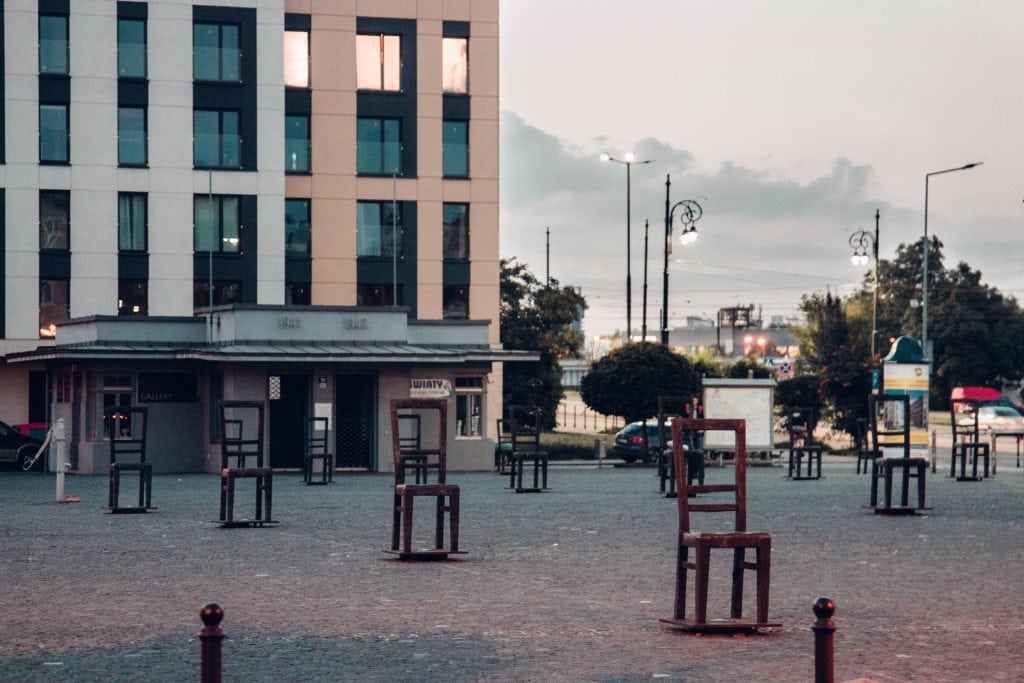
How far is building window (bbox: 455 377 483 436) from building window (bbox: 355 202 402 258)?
12198 millimetres

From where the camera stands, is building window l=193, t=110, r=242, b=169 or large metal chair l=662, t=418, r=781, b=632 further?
building window l=193, t=110, r=242, b=169

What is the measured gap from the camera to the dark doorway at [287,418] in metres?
45.0

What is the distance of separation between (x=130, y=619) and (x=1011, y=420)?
66099 mm

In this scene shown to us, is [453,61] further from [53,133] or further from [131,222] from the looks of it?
[53,133]

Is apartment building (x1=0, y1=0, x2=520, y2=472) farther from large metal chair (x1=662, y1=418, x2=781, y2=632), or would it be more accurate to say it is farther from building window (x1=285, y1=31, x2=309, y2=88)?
large metal chair (x1=662, y1=418, x2=781, y2=632)

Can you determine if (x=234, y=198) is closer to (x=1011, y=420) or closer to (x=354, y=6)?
(x=354, y=6)

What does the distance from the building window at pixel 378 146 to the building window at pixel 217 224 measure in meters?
4.82

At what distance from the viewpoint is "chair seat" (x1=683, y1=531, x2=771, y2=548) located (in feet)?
41.7

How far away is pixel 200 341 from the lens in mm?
47062

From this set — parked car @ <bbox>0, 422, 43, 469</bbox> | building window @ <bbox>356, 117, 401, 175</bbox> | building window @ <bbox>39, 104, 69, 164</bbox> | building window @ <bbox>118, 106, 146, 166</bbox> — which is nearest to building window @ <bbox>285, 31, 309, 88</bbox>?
building window @ <bbox>356, 117, 401, 175</bbox>

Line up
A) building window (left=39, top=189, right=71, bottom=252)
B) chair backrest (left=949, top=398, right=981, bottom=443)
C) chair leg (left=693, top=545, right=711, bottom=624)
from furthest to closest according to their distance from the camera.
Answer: building window (left=39, top=189, right=71, bottom=252), chair backrest (left=949, top=398, right=981, bottom=443), chair leg (left=693, top=545, right=711, bottom=624)

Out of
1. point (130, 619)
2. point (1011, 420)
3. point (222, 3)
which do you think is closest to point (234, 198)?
point (222, 3)

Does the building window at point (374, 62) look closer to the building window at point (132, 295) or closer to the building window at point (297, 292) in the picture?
the building window at point (297, 292)

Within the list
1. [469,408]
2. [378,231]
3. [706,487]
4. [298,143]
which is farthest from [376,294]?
[706,487]
